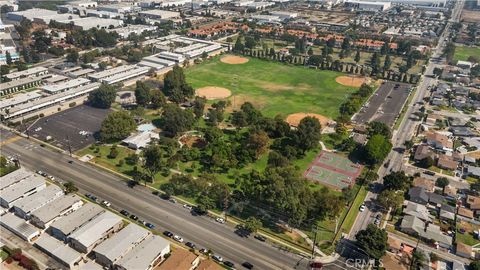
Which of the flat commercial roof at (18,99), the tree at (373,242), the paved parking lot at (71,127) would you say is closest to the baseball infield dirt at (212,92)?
the paved parking lot at (71,127)

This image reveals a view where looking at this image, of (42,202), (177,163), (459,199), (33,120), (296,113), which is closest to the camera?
(42,202)

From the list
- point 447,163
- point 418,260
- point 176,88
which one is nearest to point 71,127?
point 176,88

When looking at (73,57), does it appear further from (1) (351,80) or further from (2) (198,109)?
(1) (351,80)

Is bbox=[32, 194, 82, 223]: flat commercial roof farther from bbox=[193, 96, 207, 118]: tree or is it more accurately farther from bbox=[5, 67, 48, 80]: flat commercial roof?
bbox=[5, 67, 48, 80]: flat commercial roof

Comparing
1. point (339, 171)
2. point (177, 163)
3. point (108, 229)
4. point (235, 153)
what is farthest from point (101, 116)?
point (339, 171)

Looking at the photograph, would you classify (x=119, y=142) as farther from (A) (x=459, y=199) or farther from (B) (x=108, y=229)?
(A) (x=459, y=199)
